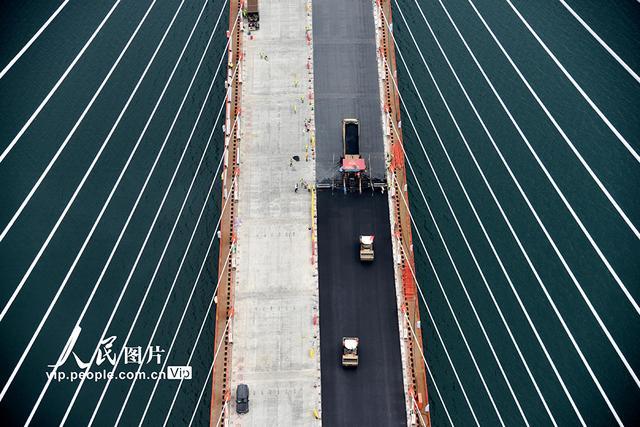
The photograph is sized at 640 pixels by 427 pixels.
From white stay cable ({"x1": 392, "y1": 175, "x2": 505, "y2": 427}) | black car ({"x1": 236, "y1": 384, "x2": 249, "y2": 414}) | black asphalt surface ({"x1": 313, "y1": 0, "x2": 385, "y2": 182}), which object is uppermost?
black asphalt surface ({"x1": 313, "y1": 0, "x2": 385, "y2": 182})

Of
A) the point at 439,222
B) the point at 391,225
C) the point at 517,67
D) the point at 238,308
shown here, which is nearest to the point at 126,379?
the point at 238,308

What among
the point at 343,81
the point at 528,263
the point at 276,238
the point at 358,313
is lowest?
the point at 358,313

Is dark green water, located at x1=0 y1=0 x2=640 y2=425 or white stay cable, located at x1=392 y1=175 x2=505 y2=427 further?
dark green water, located at x1=0 y1=0 x2=640 y2=425

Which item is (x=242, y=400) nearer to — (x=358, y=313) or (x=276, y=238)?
(x=358, y=313)

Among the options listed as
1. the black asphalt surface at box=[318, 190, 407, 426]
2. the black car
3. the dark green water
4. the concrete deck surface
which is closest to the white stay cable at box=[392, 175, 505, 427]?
the dark green water

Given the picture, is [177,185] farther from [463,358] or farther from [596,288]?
[596,288]

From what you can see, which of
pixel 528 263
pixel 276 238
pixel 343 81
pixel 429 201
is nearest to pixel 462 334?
pixel 528 263

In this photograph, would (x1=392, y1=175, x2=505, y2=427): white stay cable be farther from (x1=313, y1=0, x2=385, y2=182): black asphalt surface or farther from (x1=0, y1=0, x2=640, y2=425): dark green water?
(x1=313, y1=0, x2=385, y2=182): black asphalt surface

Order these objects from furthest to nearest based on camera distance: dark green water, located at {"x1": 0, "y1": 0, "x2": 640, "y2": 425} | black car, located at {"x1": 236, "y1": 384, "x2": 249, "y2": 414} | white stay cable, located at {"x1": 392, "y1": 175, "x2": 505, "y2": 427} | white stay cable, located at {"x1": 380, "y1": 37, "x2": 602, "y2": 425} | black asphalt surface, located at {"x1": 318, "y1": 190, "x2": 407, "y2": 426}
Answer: dark green water, located at {"x1": 0, "y1": 0, "x2": 640, "y2": 425}
white stay cable, located at {"x1": 392, "y1": 175, "x2": 505, "y2": 427}
white stay cable, located at {"x1": 380, "y1": 37, "x2": 602, "y2": 425}
black asphalt surface, located at {"x1": 318, "y1": 190, "x2": 407, "y2": 426}
black car, located at {"x1": 236, "y1": 384, "x2": 249, "y2": 414}
